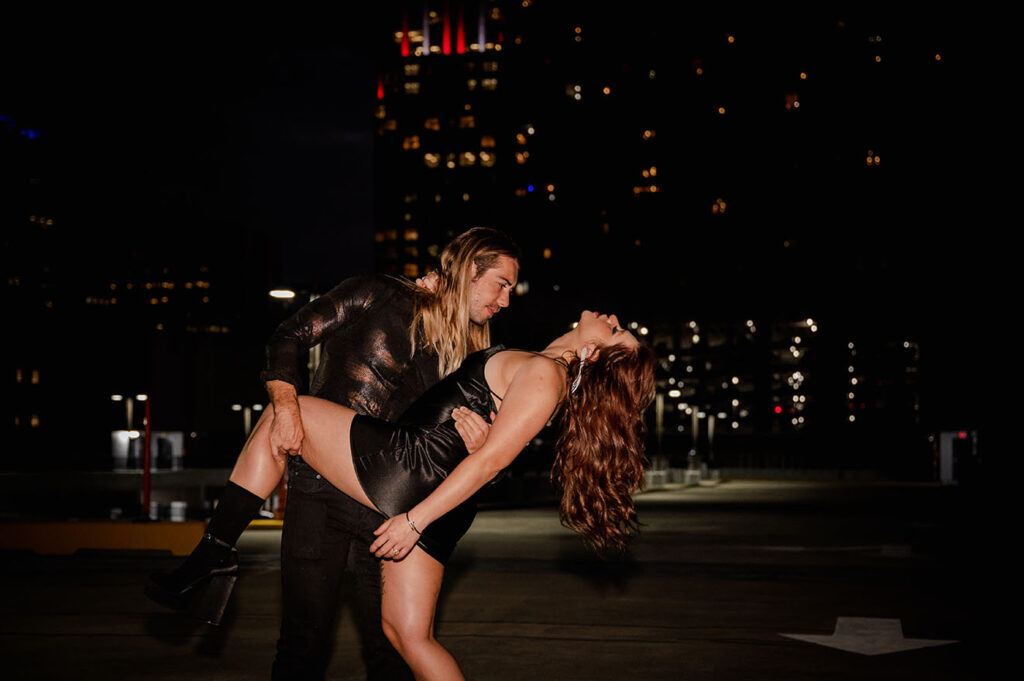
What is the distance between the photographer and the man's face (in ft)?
14.9

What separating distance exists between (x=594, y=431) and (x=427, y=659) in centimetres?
100

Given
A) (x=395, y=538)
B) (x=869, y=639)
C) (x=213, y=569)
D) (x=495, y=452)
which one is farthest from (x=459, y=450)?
(x=869, y=639)

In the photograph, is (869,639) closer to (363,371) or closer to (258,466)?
(363,371)

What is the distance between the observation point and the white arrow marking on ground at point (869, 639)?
9086 millimetres

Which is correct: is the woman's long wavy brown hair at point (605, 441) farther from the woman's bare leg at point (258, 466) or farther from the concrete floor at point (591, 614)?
the concrete floor at point (591, 614)

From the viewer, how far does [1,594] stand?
39.3 feet

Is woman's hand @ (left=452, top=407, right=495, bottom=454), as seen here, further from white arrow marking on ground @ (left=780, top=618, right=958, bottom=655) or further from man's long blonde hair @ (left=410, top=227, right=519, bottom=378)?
white arrow marking on ground @ (left=780, top=618, right=958, bottom=655)

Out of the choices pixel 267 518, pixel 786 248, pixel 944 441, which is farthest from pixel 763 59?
pixel 267 518

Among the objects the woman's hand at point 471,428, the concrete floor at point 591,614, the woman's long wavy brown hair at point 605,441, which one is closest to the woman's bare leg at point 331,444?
the woman's hand at point 471,428

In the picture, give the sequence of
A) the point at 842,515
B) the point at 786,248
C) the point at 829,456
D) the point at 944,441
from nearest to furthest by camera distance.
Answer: the point at 842,515
the point at 944,441
the point at 829,456
the point at 786,248

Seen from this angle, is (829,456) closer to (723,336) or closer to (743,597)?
(723,336)

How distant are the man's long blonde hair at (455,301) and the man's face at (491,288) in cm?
2

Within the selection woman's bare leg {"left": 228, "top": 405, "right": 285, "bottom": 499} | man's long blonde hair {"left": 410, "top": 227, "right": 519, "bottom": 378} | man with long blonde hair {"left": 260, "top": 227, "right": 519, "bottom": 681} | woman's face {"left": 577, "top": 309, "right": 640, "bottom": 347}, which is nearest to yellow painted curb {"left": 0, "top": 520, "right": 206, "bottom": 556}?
man with long blonde hair {"left": 260, "top": 227, "right": 519, "bottom": 681}

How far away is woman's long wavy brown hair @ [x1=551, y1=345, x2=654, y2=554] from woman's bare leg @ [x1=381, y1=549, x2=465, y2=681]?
631mm
